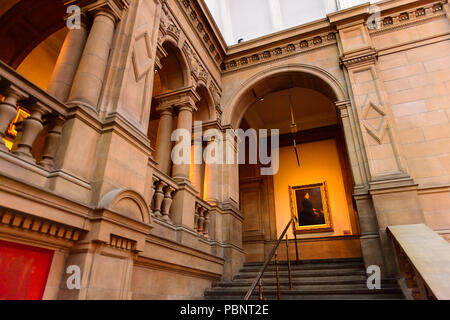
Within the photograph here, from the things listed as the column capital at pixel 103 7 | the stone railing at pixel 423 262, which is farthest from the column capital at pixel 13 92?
the stone railing at pixel 423 262

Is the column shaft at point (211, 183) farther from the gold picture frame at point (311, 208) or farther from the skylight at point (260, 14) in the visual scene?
the skylight at point (260, 14)

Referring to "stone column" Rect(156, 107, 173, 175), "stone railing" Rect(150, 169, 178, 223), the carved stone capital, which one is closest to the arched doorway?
the carved stone capital

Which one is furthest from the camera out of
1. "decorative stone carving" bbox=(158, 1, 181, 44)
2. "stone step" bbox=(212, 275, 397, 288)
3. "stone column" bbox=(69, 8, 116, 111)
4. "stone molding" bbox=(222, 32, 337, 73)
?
"stone molding" bbox=(222, 32, 337, 73)

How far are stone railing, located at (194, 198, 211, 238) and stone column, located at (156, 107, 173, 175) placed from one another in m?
0.94

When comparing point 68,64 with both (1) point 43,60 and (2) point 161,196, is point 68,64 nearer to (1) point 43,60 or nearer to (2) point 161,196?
(2) point 161,196

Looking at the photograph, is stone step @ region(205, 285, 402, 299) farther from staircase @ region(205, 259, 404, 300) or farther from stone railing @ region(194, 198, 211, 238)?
stone railing @ region(194, 198, 211, 238)

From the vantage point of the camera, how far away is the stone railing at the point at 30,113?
2.71m

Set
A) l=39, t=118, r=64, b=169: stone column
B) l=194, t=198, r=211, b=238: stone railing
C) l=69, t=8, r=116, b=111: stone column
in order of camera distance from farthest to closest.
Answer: l=194, t=198, r=211, b=238: stone railing → l=69, t=8, r=116, b=111: stone column → l=39, t=118, r=64, b=169: stone column

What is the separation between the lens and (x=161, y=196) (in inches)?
191

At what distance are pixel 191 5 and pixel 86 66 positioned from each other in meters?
4.01

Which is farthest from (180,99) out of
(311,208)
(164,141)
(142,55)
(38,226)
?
(311,208)

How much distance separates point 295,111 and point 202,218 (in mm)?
6629

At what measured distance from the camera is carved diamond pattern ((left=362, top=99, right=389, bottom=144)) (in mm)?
6292
